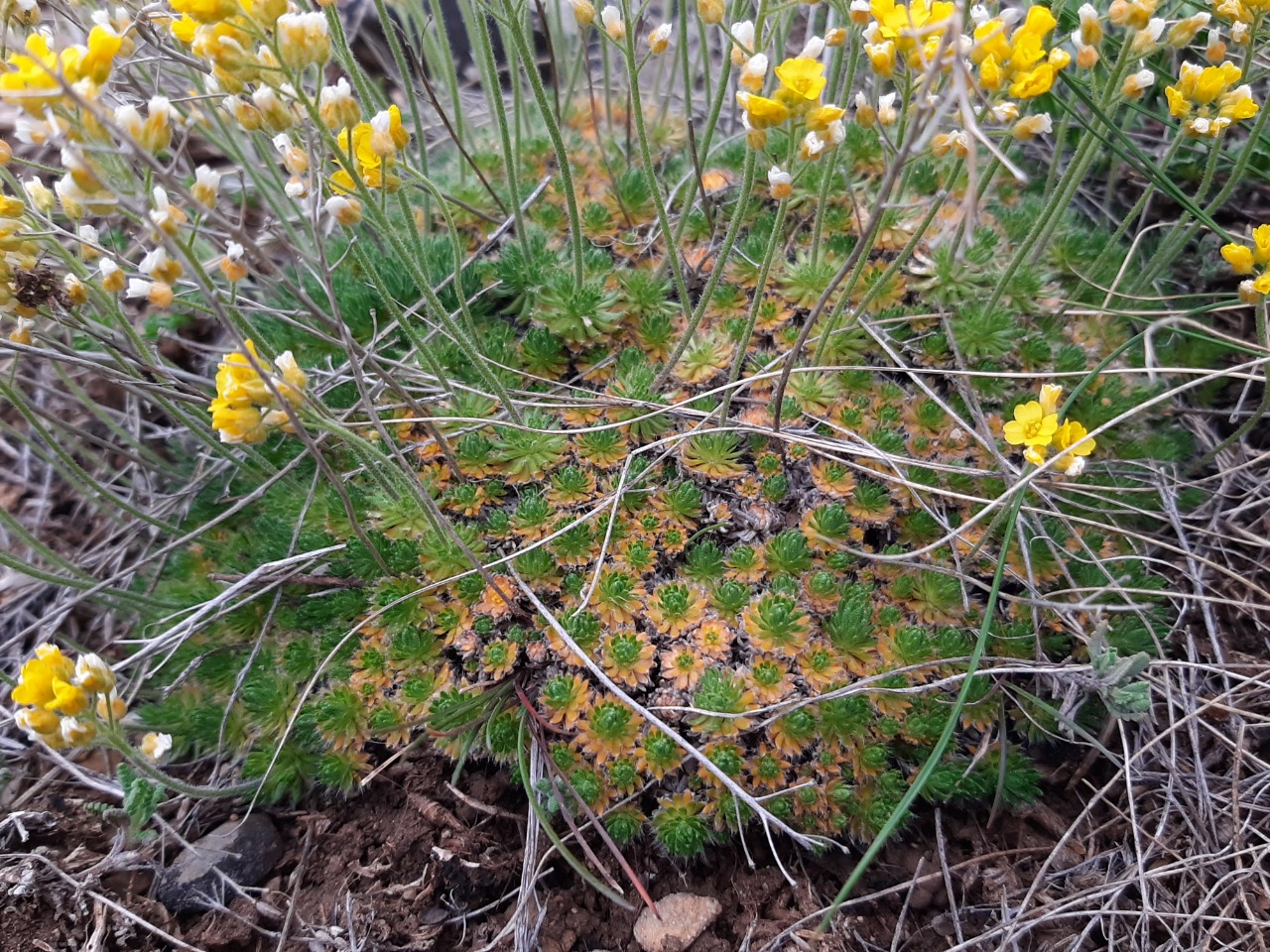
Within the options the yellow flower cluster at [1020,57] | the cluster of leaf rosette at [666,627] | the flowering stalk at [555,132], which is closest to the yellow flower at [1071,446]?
the cluster of leaf rosette at [666,627]

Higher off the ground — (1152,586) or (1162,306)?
(1162,306)

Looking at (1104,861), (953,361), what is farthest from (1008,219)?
(1104,861)

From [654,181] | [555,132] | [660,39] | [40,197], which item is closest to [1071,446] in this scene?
[654,181]

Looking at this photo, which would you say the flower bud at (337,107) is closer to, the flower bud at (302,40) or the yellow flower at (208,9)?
the flower bud at (302,40)

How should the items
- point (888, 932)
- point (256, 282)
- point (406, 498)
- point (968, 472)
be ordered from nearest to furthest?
point (888, 932) → point (968, 472) → point (406, 498) → point (256, 282)

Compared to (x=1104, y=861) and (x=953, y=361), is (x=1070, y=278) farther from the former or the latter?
(x=1104, y=861)

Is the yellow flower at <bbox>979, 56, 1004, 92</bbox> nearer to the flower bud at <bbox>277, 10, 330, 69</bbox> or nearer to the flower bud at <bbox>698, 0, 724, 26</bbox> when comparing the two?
the flower bud at <bbox>698, 0, 724, 26</bbox>

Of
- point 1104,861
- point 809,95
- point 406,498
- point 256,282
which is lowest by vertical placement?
point 1104,861

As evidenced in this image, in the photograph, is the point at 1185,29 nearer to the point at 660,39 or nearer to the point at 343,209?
the point at 660,39
